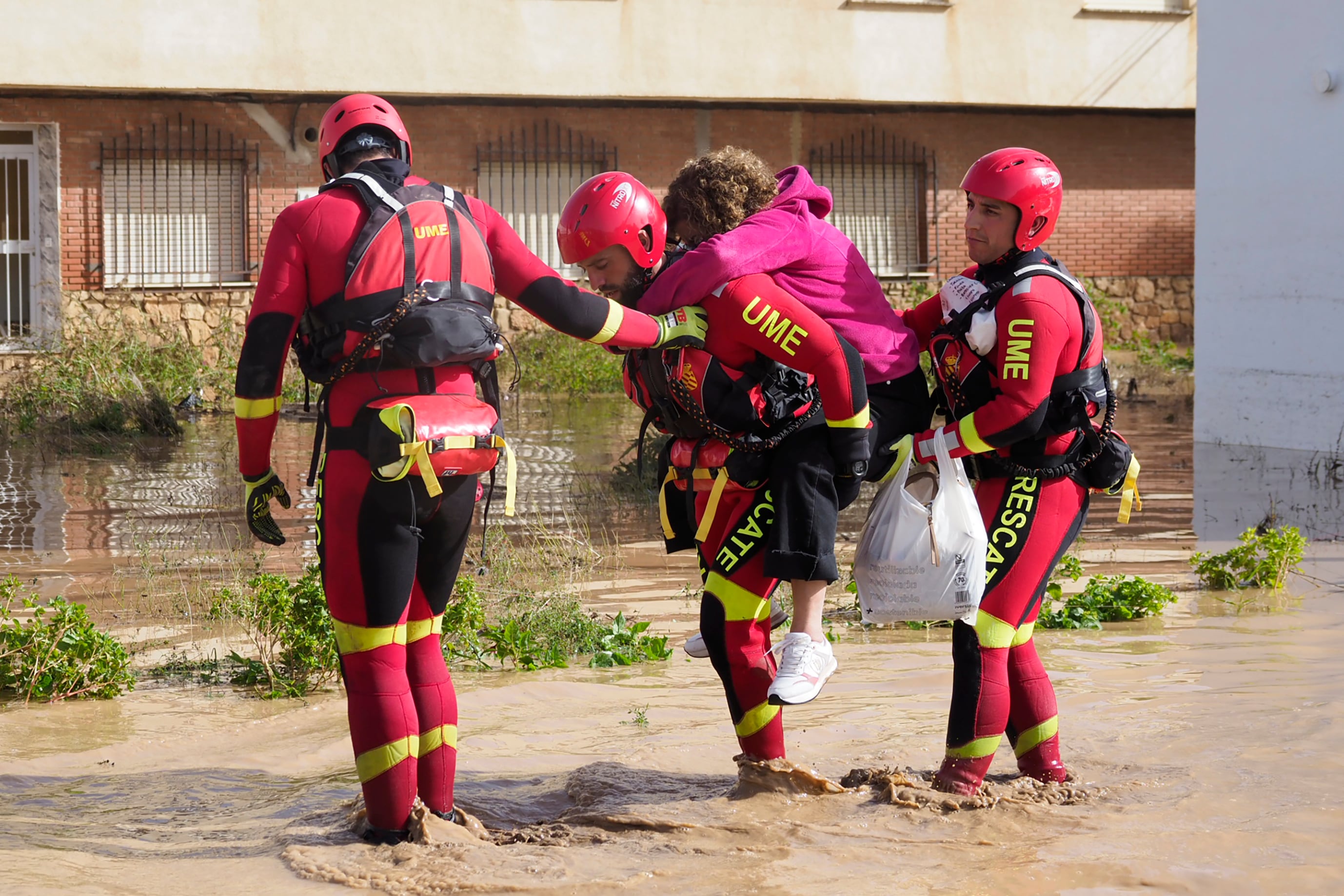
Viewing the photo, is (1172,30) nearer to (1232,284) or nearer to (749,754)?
(1232,284)

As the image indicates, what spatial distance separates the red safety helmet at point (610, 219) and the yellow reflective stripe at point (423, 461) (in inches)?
28.1

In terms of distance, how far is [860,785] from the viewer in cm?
464

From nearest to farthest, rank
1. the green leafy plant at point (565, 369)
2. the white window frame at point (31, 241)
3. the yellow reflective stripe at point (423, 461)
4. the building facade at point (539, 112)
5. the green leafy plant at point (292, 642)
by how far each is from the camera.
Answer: the yellow reflective stripe at point (423, 461)
the green leafy plant at point (292, 642)
the building facade at point (539, 112)
the white window frame at point (31, 241)
the green leafy plant at point (565, 369)

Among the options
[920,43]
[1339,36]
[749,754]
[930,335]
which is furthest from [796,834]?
[920,43]

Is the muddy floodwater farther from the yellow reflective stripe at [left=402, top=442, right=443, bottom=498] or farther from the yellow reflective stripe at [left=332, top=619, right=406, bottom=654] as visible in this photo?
the yellow reflective stripe at [left=402, top=442, right=443, bottom=498]

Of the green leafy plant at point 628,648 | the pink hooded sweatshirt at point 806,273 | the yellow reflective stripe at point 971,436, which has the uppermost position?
the pink hooded sweatshirt at point 806,273

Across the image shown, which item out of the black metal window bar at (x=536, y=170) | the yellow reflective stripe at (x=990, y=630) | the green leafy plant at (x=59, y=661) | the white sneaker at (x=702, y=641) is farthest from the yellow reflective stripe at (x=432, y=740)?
the black metal window bar at (x=536, y=170)

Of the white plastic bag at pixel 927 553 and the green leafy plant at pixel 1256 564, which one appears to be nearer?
the white plastic bag at pixel 927 553

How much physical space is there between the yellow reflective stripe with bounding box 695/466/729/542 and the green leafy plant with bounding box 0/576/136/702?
9.43 ft

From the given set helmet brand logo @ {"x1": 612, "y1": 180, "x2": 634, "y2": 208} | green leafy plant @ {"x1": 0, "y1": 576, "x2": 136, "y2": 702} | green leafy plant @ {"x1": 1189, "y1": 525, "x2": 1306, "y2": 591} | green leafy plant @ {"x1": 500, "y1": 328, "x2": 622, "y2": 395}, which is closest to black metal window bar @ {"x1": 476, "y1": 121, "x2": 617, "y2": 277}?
green leafy plant @ {"x1": 500, "y1": 328, "x2": 622, "y2": 395}

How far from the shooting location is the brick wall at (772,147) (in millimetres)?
17812

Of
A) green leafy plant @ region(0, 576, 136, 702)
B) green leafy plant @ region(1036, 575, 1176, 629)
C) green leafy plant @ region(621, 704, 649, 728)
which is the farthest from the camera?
green leafy plant @ region(1036, 575, 1176, 629)

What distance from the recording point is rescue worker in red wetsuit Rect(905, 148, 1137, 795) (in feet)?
13.4

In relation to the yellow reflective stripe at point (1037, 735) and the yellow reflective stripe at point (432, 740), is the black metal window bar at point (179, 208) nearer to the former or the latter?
the yellow reflective stripe at point (432, 740)
